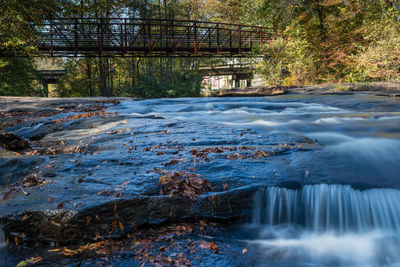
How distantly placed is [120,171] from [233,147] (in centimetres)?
165

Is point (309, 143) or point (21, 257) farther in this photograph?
point (309, 143)

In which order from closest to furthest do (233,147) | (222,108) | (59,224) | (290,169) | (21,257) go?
(21,257), (59,224), (290,169), (233,147), (222,108)

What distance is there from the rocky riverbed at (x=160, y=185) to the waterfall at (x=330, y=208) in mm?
76

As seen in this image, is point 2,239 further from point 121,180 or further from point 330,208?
point 330,208

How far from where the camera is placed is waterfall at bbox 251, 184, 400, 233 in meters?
2.65

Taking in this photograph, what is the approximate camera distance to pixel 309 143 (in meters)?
4.21

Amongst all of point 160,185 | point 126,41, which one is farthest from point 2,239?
point 126,41

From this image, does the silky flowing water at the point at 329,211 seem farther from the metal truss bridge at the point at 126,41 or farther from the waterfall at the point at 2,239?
the metal truss bridge at the point at 126,41

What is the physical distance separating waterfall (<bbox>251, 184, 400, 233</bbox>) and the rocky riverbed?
76 mm

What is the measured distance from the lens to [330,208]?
2711 millimetres

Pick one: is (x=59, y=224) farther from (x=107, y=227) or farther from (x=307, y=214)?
(x=307, y=214)

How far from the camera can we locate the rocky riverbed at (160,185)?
7.38ft

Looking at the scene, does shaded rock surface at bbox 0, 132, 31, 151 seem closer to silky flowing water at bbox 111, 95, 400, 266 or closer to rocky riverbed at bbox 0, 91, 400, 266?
rocky riverbed at bbox 0, 91, 400, 266

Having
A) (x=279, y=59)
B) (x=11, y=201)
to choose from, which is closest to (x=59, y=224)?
(x=11, y=201)
